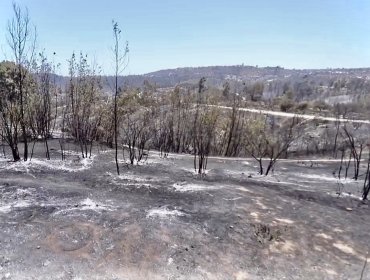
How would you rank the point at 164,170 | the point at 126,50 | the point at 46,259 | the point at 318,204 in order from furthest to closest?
the point at 164,170 < the point at 126,50 < the point at 318,204 < the point at 46,259

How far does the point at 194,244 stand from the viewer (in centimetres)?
554

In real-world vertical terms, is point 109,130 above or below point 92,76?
below

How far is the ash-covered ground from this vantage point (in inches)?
193

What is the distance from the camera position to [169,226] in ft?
19.9

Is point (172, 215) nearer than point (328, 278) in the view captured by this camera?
No

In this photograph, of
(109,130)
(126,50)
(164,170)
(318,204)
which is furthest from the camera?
(109,130)

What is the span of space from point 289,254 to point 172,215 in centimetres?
203

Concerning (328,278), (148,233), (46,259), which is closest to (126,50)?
(148,233)

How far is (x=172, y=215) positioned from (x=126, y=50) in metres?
4.65

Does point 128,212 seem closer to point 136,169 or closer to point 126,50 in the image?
point 136,169

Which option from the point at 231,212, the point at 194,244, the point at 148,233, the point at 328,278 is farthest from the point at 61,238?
the point at 328,278

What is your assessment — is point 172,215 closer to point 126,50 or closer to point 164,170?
point 164,170

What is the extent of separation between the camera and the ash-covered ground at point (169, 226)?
4.90m

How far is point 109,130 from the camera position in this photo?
15.2 meters
